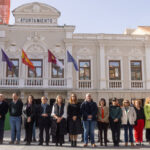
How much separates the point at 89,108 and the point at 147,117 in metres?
2.42

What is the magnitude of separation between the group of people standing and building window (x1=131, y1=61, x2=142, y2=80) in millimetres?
11088

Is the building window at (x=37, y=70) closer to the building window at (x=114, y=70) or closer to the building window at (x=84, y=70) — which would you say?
the building window at (x=84, y=70)

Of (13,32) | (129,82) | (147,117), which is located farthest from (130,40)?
(147,117)

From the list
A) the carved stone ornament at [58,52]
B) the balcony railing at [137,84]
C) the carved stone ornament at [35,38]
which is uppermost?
the carved stone ornament at [35,38]

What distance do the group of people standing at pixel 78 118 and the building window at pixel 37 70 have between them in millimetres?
10245

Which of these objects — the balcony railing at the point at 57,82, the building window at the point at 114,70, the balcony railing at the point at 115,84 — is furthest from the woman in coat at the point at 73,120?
the building window at the point at 114,70

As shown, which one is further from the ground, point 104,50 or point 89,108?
point 104,50

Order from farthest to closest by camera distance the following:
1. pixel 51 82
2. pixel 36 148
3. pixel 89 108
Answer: pixel 51 82, pixel 89 108, pixel 36 148

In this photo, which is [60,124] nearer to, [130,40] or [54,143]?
[54,143]

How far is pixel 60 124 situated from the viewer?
8.32 m

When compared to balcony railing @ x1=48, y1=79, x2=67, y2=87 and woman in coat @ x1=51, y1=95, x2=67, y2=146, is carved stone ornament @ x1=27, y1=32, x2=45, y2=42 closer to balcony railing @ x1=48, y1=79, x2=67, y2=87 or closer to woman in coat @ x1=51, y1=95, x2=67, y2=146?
balcony railing @ x1=48, y1=79, x2=67, y2=87

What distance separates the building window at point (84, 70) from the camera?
19562mm

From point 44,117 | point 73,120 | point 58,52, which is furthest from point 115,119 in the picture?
point 58,52

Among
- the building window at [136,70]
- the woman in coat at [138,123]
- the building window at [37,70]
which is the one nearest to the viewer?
the woman in coat at [138,123]
